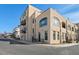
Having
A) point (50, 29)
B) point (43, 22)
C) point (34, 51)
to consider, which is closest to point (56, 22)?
point (50, 29)

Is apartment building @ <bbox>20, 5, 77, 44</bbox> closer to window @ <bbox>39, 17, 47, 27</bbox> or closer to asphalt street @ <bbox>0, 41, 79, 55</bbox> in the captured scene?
window @ <bbox>39, 17, 47, 27</bbox>

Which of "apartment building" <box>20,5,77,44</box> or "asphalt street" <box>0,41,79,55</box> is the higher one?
"apartment building" <box>20,5,77,44</box>

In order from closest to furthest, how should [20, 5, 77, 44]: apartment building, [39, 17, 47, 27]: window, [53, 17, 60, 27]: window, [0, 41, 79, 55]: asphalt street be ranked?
[0, 41, 79, 55]: asphalt street
[20, 5, 77, 44]: apartment building
[53, 17, 60, 27]: window
[39, 17, 47, 27]: window

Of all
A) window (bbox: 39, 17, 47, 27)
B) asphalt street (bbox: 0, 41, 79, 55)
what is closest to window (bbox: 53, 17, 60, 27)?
window (bbox: 39, 17, 47, 27)

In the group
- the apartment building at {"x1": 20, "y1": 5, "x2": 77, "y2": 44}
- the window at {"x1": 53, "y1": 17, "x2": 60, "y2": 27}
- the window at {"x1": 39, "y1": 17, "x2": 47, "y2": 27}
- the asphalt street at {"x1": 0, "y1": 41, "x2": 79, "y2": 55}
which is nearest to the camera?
the asphalt street at {"x1": 0, "y1": 41, "x2": 79, "y2": 55}

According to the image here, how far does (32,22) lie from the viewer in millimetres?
16016

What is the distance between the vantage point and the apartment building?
1154 cm

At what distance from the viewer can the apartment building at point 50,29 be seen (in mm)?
11539

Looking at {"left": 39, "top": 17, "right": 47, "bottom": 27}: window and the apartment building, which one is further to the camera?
{"left": 39, "top": 17, "right": 47, "bottom": 27}: window

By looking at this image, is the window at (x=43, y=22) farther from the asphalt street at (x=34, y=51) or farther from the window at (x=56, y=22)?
the asphalt street at (x=34, y=51)

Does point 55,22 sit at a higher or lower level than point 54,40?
higher
